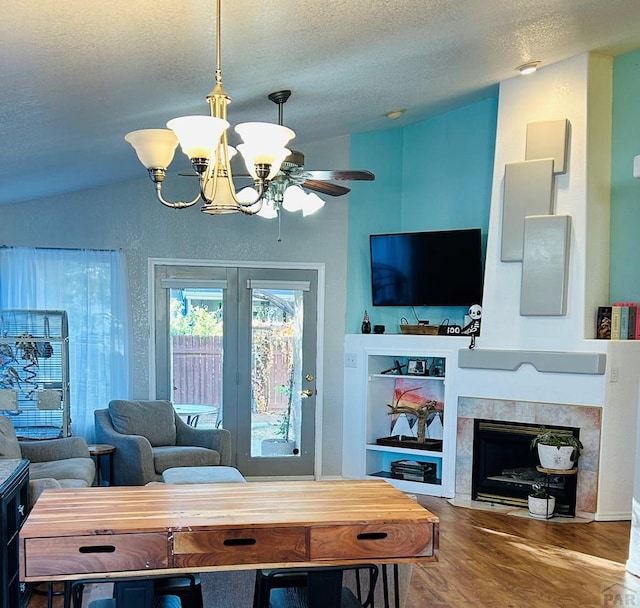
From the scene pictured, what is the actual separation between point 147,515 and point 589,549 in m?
3.38

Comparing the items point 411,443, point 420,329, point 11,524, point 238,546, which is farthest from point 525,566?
point 11,524

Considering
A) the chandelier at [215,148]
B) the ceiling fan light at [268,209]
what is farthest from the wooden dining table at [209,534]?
the ceiling fan light at [268,209]

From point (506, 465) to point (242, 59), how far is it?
13.0ft

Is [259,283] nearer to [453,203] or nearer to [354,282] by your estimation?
[354,282]

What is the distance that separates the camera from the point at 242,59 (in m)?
3.16

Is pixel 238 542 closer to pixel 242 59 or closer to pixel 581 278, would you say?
pixel 242 59

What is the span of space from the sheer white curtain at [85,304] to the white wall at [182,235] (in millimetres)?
155

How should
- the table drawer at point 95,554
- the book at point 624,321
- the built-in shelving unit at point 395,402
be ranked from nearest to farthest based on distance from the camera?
the table drawer at point 95,554 → the book at point 624,321 → the built-in shelving unit at point 395,402

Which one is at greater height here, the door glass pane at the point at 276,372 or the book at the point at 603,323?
the book at the point at 603,323

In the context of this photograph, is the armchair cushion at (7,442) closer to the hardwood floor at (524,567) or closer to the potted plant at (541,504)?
the hardwood floor at (524,567)

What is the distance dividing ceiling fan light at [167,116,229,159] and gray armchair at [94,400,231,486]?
3.28 m

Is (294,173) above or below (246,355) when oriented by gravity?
above

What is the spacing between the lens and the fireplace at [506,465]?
17.1 ft

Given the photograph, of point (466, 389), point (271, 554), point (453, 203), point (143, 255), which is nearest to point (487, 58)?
point (453, 203)
